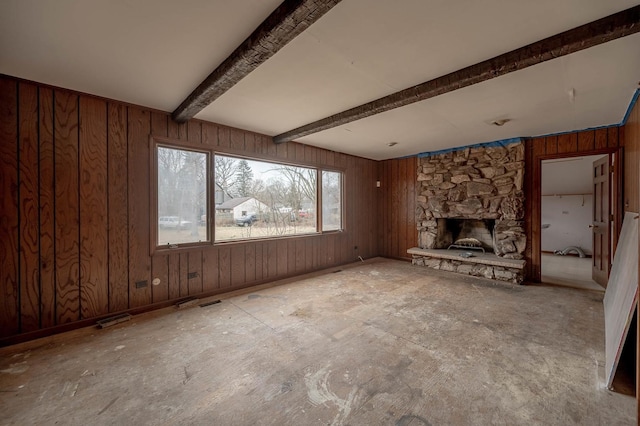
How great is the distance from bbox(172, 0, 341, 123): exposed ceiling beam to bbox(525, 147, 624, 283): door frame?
15.0ft

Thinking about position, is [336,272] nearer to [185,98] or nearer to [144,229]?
[144,229]

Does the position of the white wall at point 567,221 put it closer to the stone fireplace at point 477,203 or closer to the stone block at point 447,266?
the stone fireplace at point 477,203

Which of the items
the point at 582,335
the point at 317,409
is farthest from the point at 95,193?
the point at 582,335

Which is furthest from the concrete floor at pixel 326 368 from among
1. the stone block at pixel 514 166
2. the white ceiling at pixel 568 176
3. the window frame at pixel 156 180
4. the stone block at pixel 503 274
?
the white ceiling at pixel 568 176

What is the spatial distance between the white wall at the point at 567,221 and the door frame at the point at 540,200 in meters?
3.53

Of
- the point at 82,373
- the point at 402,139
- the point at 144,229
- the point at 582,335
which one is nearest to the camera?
the point at 82,373

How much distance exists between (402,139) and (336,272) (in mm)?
2684

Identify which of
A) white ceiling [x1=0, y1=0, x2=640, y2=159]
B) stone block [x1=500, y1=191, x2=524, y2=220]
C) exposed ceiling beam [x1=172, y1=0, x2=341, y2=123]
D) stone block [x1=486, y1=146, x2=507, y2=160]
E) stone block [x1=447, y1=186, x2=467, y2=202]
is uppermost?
white ceiling [x1=0, y1=0, x2=640, y2=159]

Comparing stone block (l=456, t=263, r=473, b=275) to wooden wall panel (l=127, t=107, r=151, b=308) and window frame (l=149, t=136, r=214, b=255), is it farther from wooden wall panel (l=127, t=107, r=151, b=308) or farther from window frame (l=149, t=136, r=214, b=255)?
wooden wall panel (l=127, t=107, r=151, b=308)

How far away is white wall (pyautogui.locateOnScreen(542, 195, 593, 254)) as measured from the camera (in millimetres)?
6160

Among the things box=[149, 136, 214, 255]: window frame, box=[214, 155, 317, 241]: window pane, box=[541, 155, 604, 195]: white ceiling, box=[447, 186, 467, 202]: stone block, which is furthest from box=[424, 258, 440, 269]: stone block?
box=[149, 136, 214, 255]: window frame

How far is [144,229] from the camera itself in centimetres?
294

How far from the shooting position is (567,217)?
6445 mm

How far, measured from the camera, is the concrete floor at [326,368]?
1485 mm
